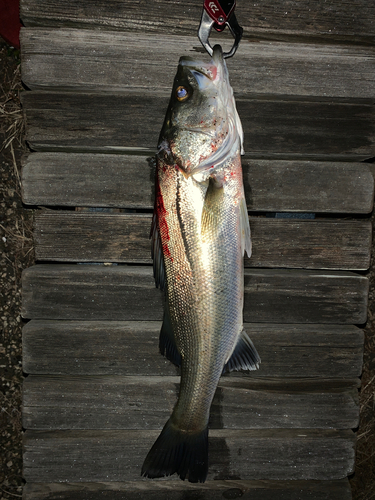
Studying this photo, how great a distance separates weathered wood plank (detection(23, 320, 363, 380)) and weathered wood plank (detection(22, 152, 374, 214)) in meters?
0.83

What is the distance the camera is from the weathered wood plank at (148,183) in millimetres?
2537

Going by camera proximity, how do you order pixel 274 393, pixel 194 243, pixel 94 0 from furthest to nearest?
pixel 274 393, pixel 94 0, pixel 194 243

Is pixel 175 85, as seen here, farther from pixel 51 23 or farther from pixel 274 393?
pixel 274 393

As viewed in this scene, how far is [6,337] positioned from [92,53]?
2.26 metres

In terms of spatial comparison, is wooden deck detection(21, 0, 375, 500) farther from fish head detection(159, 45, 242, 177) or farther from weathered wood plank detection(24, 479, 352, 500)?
fish head detection(159, 45, 242, 177)

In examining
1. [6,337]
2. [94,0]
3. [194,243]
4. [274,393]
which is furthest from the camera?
[6,337]

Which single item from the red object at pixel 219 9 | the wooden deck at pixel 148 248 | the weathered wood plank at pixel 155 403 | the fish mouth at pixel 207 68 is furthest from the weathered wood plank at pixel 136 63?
the weathered wood plank at pixel 155 403

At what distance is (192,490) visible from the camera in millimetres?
2629

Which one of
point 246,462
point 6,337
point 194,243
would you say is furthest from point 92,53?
point 246,462

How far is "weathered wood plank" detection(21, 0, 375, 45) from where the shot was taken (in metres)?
2.48

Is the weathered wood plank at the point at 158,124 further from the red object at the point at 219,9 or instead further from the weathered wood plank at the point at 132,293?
the weathered wood plank at the point at 132,293

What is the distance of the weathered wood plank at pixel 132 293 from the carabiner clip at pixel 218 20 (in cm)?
150

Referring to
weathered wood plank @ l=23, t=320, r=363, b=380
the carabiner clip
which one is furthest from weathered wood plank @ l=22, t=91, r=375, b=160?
weathered wood plank @ l=23, t=320, r=363, b=380

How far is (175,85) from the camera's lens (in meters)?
2.13
